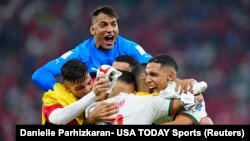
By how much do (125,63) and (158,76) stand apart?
765 millimetres

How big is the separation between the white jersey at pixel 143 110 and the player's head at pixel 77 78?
1.28ft

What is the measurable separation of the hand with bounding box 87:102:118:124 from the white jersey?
0.06 m

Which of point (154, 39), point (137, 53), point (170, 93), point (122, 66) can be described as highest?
Answer: point (154, 39)

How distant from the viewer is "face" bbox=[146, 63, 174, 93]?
17.8ft

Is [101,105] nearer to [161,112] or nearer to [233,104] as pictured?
[161,112]

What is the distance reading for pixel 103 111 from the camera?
5258 millimetres

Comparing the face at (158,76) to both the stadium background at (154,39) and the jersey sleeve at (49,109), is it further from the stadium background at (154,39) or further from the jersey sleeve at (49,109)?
the stadium background at (154,39)

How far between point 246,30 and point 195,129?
8806 millimetres

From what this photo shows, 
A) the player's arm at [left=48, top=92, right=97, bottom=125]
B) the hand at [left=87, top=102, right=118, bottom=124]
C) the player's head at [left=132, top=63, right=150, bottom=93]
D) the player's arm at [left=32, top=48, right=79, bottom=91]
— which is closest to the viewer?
the player's arm at [left=48, top=92, right=97, bottom=125]

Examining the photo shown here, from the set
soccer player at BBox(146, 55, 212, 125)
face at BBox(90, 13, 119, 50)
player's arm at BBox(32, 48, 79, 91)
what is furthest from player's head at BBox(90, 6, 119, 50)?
soccer player at BBox(146, 55, 212, 125)

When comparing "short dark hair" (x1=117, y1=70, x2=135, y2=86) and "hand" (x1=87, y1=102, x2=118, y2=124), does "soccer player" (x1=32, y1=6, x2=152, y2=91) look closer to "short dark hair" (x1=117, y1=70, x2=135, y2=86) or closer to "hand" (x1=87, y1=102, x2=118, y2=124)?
"short dark hair" (x1=117, y1=70, x2=135, y2=86)

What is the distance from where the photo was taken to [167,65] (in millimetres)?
5434

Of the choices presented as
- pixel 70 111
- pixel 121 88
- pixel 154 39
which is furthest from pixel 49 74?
pixel 154 39

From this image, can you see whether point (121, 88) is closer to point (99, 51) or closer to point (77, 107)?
point (77, 107)
